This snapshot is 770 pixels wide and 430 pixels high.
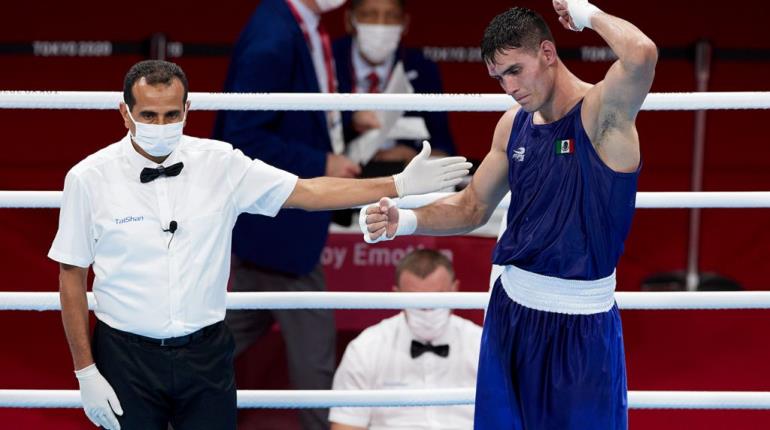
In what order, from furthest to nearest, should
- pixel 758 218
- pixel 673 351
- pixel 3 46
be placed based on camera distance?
pixel 758 218, pixel 3 46, pixel 673 351

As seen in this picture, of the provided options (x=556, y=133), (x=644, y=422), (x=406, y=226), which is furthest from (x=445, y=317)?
(x=556, y=133)

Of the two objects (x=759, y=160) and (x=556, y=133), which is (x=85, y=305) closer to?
(x=556, y=133)

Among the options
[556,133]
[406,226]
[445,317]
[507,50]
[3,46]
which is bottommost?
[445,317]

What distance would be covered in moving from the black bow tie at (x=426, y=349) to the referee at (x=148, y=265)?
118cm

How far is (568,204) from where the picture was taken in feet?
8.48

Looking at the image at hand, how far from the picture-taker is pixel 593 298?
8.67ft

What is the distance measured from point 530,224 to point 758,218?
153 inches

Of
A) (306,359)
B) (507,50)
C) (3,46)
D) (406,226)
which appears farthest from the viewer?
(3,46)

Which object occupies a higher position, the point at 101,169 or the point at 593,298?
the point at 101,169

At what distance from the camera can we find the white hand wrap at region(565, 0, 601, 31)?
2.53 metres

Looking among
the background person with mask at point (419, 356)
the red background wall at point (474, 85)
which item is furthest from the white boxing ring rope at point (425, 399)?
the red background wall at point (474, 85)

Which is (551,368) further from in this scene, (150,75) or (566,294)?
(150,75)

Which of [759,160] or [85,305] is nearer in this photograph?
[85,305]

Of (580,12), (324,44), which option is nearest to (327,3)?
(324,44)
